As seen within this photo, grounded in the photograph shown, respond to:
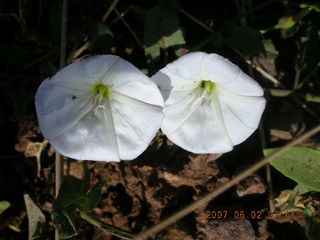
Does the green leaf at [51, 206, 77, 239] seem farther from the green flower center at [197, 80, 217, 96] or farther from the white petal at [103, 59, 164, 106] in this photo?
the green flower center at [197, 80, 217, 96]

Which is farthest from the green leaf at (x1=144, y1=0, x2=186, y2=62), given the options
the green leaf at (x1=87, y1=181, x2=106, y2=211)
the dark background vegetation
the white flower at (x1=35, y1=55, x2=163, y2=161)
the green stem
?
the green stem

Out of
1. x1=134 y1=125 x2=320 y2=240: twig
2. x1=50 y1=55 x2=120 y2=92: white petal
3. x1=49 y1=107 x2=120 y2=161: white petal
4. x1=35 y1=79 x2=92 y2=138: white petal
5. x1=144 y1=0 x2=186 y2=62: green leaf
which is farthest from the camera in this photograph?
x1=144 y1=0 x2=186 y2=62: green leaf

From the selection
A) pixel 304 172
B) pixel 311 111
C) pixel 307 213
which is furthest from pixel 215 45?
pixel 307 213

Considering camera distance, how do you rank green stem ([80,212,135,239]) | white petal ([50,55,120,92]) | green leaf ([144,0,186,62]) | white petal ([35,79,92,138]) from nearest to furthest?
1. white petal ([50,55,120,92])
2. white petal ([35,79,92,138])
3. green stem ([80,212,135,239])
4. green leaf ([144,0,186,62])

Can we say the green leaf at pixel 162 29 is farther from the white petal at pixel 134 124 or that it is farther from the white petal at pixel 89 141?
the white petal at pixel 89 141

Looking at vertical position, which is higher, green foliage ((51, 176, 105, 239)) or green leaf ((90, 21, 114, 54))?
green leaf ((90, 21, 114, 54))

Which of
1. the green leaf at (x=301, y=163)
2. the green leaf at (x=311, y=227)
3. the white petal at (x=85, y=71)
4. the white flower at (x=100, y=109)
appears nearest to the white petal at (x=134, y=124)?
the white flower at (x=100, y=109)
